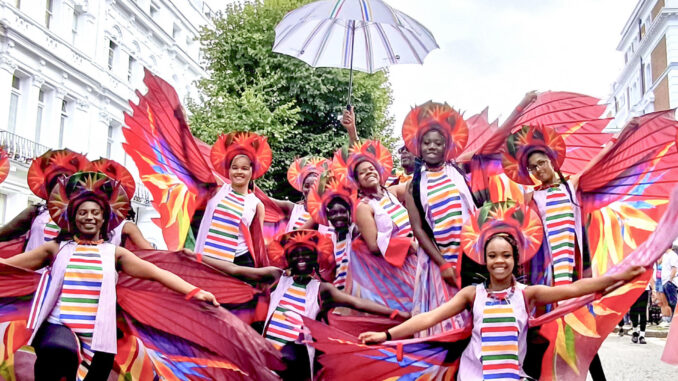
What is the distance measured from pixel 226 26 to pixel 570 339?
17.7 metres

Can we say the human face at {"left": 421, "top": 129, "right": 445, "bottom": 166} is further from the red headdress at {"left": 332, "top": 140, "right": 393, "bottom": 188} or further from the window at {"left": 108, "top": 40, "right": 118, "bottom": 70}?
the window at {"left": 108, "top": 40, "right": 118, "bottom": 70}

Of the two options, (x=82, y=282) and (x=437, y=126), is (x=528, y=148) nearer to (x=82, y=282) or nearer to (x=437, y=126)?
(x=437, y=126)

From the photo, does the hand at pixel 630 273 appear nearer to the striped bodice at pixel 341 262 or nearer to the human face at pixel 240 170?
the striped bodice at pixel 341 262

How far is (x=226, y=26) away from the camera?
20.0m

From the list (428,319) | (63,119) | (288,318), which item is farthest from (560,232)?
(63,119)

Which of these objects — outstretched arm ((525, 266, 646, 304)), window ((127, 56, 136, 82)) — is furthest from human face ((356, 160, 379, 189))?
window ((127, 56, 136, 82))

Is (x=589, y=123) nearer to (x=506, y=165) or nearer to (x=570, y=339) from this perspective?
(x=506, y=165)

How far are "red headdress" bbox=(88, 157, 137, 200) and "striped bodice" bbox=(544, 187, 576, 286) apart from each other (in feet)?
9.07

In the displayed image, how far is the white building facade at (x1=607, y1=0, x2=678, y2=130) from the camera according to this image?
35.9m

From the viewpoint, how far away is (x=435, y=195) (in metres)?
4.57

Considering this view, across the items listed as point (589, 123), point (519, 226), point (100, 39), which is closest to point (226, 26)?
point (100, 39)

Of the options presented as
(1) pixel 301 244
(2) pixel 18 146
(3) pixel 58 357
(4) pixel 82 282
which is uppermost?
(2) pixel 18 146

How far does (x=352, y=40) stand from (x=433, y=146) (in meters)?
2.32

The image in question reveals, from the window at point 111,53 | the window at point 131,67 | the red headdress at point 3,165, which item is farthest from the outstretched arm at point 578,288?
the window at point 131,67
